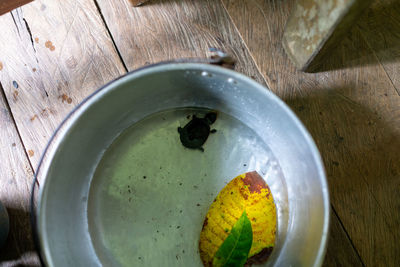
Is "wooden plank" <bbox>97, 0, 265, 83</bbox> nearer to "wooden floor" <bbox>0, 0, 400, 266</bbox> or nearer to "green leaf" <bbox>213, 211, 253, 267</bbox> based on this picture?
"wooden floor" <bbox>0, 0, 400, 266</bbox>

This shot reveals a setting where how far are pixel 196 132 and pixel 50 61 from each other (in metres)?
0.30

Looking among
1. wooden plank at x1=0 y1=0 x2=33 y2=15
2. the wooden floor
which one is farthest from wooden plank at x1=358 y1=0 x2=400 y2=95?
wooden plank at x1=0 y1=0 x2=33 y2=15

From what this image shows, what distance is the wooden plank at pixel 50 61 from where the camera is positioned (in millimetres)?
631

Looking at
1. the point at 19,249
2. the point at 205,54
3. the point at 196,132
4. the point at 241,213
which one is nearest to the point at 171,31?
the point at 205,54

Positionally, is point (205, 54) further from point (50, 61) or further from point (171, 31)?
point (50, 61)

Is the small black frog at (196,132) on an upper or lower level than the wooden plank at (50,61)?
lower

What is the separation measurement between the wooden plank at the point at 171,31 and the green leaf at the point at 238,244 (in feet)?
0.89

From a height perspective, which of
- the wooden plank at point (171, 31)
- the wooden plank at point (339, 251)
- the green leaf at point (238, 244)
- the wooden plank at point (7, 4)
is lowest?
the wooden plank at point (339, 251)

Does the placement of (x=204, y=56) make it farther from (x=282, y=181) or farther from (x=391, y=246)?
(x=391, y=246)

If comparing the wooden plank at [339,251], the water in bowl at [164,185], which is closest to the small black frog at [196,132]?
the water in bowl at [164,185]

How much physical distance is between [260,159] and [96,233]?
325mm

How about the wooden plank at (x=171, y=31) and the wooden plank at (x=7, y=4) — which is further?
the wooden plank at (x=171, y=31)

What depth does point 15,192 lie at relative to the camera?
613 mm

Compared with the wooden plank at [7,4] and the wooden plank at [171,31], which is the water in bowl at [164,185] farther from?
the wooden plank at [7,4]
